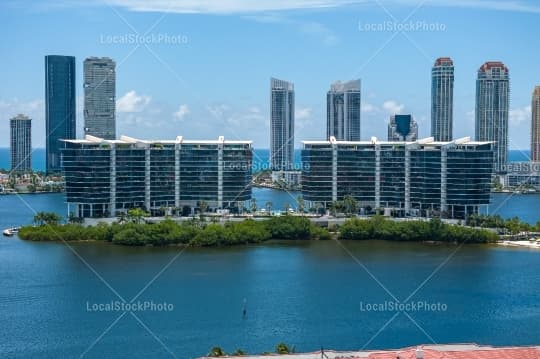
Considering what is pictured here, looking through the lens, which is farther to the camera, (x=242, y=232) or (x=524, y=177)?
(x=524, y=177)

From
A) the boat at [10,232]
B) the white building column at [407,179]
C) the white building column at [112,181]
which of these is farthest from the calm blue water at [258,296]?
the white building column at [407,179]

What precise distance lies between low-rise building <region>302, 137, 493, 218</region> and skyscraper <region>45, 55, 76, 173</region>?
32.6 m

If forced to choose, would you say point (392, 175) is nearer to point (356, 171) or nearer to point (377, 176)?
point (377, 176)

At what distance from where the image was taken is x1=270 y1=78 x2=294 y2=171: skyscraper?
6550 centimetres

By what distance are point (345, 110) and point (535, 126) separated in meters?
19.1

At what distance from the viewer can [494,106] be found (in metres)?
63.3

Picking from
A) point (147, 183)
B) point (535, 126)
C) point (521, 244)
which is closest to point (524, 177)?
point (535, 126)

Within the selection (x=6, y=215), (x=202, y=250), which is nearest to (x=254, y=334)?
(x=202, y=250)

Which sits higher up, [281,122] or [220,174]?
[281,122]

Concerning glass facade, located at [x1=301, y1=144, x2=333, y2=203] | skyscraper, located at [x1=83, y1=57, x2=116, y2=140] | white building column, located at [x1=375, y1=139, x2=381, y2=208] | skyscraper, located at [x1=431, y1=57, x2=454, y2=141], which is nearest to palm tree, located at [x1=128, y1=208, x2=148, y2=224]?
glass facade, located at [x1=301, y1=144, x2=333, y2=203]

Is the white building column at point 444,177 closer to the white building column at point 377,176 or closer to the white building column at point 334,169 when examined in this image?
the white building column at point 377,176

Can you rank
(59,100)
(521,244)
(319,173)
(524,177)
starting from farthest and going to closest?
(59,100), (524,177), (319,173), (521,244)

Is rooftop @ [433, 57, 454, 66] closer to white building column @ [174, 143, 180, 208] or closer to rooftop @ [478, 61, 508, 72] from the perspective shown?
rooftop @ [478, 61, 508, 72]

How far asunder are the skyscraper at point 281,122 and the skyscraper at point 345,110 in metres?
6.73
